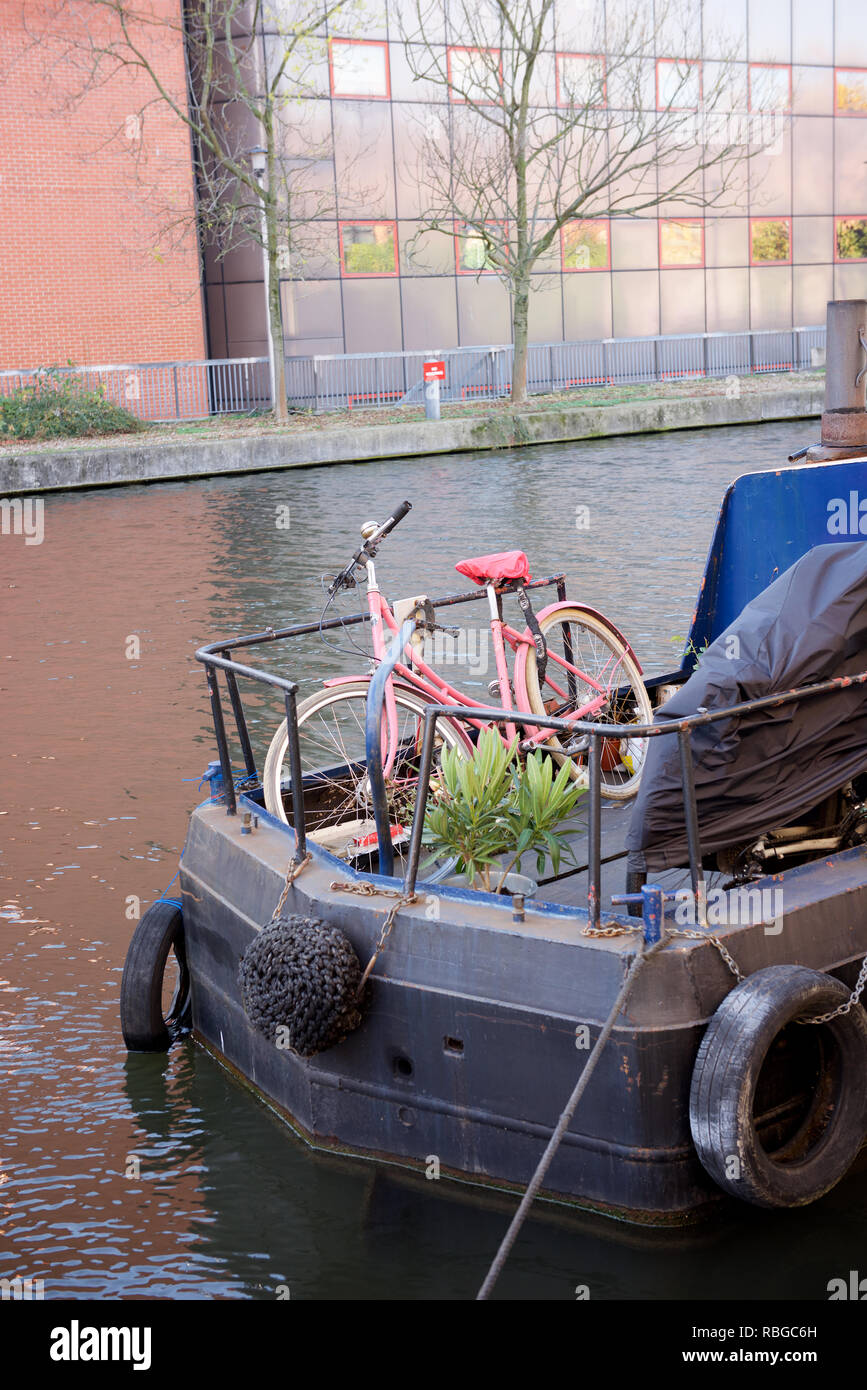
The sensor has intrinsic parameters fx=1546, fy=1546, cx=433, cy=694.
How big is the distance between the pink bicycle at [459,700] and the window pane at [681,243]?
31.7 m

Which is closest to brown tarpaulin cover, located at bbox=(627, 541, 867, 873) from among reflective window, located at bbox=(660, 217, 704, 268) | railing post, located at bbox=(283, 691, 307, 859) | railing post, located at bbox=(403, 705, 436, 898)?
railing post, located at bbox=(403, 705, 436, 898)

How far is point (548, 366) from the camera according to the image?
34812 millimetres

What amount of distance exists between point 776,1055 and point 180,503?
18.1 meters

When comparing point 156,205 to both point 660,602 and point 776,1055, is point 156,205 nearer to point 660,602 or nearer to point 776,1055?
Answer: point 660,602

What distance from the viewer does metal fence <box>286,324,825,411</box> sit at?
105 ft

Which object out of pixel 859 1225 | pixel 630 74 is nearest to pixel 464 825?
pixel 859 1225

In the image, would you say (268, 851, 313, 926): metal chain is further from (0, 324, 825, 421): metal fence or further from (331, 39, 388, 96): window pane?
(331, 39, 388, 96): window pane

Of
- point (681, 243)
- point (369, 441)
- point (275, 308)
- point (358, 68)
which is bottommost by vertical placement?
point (369, 441)

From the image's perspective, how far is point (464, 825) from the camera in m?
5.25

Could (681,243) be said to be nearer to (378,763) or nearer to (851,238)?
(851,238)

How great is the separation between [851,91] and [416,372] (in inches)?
568

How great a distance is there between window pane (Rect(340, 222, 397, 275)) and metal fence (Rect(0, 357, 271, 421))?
3.13m

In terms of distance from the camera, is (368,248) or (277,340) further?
(368,248)

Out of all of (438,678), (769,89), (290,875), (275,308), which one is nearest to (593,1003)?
(290,875)
